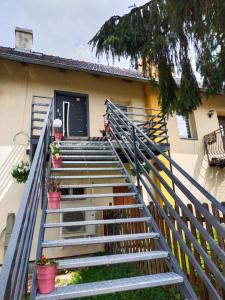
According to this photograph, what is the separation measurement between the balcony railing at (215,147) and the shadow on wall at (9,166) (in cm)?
632

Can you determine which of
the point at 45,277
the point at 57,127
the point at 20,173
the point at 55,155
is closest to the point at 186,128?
the point at 57,127

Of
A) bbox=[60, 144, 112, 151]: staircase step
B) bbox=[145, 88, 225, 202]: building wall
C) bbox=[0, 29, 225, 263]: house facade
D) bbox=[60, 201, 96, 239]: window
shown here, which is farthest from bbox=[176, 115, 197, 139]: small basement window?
bbox=[60, 201, 96, 239]: window

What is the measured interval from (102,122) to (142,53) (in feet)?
14.3

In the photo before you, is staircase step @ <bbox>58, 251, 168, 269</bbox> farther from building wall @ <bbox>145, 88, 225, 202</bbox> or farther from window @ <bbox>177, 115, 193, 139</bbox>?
window @ <bbox>177, 115, 193, 139</bbox>

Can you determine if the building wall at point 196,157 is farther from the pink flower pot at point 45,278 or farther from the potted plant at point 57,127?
the pink flower pot at point 45,278

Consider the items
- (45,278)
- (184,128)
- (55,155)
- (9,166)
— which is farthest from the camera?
(184,128)

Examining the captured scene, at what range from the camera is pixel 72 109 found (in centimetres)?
767

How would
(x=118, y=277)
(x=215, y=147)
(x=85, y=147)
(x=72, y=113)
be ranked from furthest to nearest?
1. (x=215, y=147)
2. (x=72, y=113)
3. (x=85, y=147)
4. (x=118, y=277)

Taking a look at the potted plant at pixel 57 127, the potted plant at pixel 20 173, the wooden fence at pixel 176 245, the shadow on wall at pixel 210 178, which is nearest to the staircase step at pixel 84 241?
the wooden fence at pixel 176 245

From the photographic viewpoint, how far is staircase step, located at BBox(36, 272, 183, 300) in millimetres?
1896

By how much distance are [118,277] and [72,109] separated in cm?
527

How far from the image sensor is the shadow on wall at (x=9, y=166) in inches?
237

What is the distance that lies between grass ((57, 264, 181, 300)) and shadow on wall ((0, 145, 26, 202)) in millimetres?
2814

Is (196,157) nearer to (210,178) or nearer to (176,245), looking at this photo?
(210,178)
